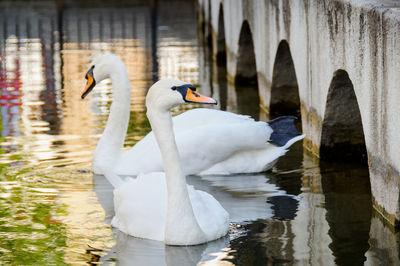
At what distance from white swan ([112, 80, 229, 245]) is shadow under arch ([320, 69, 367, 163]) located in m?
2.59

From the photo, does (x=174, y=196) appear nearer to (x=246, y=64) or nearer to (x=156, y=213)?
(x=156, y=213)

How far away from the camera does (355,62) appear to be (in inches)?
326

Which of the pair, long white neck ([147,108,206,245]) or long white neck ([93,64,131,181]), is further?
long white neck ([93,64,131,181])

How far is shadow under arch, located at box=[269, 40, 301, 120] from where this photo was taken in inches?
500

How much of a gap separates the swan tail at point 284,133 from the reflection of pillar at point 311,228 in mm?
373

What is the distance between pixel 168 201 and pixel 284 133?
2999mm

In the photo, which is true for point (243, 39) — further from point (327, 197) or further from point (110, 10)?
point (110, 10)

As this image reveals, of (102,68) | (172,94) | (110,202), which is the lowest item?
(110,202)

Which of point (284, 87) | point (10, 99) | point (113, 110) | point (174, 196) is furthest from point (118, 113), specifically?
point (10, 99)

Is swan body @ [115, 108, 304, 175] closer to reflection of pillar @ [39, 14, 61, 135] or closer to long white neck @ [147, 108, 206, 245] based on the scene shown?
long white neck @ [147, 108, 206, 245]

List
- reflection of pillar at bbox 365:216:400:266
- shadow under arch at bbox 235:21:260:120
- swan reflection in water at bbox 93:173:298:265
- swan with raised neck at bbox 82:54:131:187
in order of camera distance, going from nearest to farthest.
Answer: reflection of pillar at bbox 365:216:400:266 < swan reflection in water at bbox 93:173:298:265 < swan with raised neck at bbox 82:54:131:187 < shadow under arch at bbox 235:21:260:120

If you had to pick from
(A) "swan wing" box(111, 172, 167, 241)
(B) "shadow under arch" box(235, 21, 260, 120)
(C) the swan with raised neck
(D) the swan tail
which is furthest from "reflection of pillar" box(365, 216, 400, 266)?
(B) "shadow under arch" box(235, 21, 260, 120)

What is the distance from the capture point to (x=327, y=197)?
28.2 feet

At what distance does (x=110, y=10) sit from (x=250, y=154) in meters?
21.5
